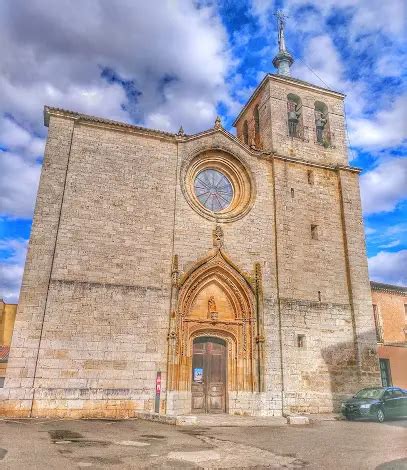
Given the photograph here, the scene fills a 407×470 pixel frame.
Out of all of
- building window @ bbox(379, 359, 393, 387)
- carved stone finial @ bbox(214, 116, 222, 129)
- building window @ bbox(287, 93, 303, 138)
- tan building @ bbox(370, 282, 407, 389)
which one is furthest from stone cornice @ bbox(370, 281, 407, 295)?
carved stone finial @ bbox(214, 116, 222, 129)

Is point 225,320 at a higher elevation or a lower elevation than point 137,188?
lower

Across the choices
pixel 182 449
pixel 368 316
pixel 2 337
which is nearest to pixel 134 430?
pixel 182 449

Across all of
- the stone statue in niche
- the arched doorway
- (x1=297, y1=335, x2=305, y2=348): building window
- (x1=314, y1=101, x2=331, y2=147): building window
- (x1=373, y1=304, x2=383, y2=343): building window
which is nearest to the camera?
the arched doorway

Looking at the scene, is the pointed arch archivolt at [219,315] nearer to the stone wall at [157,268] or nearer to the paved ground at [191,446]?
the stone wall at [157,268]

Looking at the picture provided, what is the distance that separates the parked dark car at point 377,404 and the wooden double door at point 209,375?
3.99 meters

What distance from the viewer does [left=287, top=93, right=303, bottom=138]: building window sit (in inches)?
704

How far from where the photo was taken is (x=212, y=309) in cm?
1360

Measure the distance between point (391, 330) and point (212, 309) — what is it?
11277 millimetres

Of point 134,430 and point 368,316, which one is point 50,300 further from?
point 368,316

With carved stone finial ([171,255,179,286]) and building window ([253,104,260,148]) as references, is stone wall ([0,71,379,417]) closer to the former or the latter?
carved stone finial ([171,255,179,286])

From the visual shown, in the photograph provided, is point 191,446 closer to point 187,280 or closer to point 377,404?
point 187,280

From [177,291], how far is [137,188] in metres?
3.92

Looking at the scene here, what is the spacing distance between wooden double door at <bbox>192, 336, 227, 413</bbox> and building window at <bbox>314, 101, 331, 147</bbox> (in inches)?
411

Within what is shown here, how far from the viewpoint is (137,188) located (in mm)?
13914
